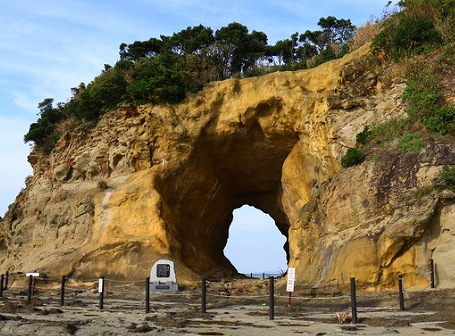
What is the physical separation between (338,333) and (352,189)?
11017 millimetres

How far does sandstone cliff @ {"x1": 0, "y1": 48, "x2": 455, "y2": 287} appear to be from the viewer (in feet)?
60.4

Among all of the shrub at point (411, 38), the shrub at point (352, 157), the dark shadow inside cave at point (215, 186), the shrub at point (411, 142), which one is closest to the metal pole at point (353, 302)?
the shrub at point (411, 142)

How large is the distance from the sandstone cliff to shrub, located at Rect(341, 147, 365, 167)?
31 cm

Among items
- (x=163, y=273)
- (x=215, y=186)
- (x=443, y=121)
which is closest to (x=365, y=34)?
(x=443, y=121)

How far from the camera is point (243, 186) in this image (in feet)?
111

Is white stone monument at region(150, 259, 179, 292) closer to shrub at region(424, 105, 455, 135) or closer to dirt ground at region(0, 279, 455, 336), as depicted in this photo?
dirt ground at region(0, 279, 455, 336)

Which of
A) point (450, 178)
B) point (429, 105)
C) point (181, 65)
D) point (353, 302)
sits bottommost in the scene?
point (353, 302)

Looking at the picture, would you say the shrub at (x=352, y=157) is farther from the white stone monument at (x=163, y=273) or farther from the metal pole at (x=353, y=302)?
the metal pole at (x=353, y=302)

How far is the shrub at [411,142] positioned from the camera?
19.4 metres

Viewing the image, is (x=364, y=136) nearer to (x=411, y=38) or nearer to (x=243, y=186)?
(x=411, y=38)

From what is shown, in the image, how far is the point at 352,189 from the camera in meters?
20.5

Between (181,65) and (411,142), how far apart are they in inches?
593

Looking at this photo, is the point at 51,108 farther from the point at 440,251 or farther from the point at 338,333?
the point at 338,333

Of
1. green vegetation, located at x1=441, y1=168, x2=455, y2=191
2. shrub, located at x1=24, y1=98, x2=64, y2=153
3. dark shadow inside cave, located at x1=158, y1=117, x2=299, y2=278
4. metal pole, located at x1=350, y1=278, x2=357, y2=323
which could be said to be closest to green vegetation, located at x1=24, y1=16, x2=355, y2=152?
shrub, located at x1=24, y1=98, x2=64, y2=153
